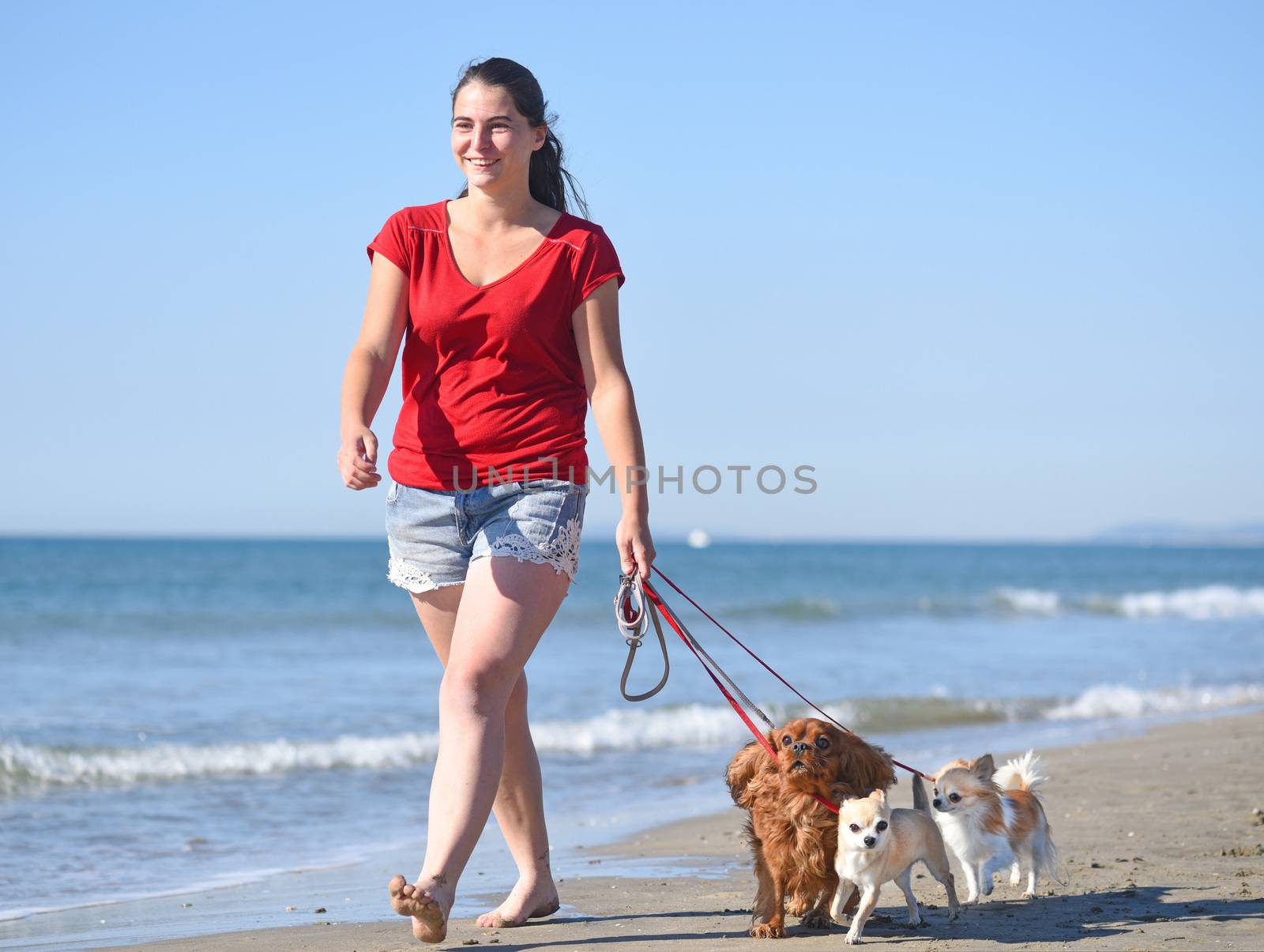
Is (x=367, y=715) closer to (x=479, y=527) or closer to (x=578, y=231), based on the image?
(x=479, y=527)

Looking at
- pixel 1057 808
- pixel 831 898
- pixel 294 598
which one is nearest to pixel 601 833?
pixel 1057 808

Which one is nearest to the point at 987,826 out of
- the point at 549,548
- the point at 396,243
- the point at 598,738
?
the point at 549,548

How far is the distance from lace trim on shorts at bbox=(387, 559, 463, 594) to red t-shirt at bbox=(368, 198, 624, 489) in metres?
0.21

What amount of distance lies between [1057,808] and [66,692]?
29.0 ft

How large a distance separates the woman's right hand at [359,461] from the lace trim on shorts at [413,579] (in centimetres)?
32

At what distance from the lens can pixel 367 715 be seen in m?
9.79

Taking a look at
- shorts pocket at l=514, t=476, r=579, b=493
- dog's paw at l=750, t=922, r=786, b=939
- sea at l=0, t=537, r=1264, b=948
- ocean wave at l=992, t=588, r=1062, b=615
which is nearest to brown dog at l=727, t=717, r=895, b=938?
dog's paw at l=750, t=922, r=786, b=939

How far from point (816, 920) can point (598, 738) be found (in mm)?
5654

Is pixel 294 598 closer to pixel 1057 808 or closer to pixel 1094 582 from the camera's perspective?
pixel 1057 808

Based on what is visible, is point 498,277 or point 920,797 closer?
point 498,277

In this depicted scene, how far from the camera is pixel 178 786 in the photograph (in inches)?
281

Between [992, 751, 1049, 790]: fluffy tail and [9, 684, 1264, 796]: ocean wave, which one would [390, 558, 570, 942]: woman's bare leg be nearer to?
[992, 751, 1049, 790]: fluffy tail

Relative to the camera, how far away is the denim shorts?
9.87ft

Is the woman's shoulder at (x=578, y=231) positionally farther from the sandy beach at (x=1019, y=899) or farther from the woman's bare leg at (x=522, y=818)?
the sandy beach at (x=1019, y=899)
